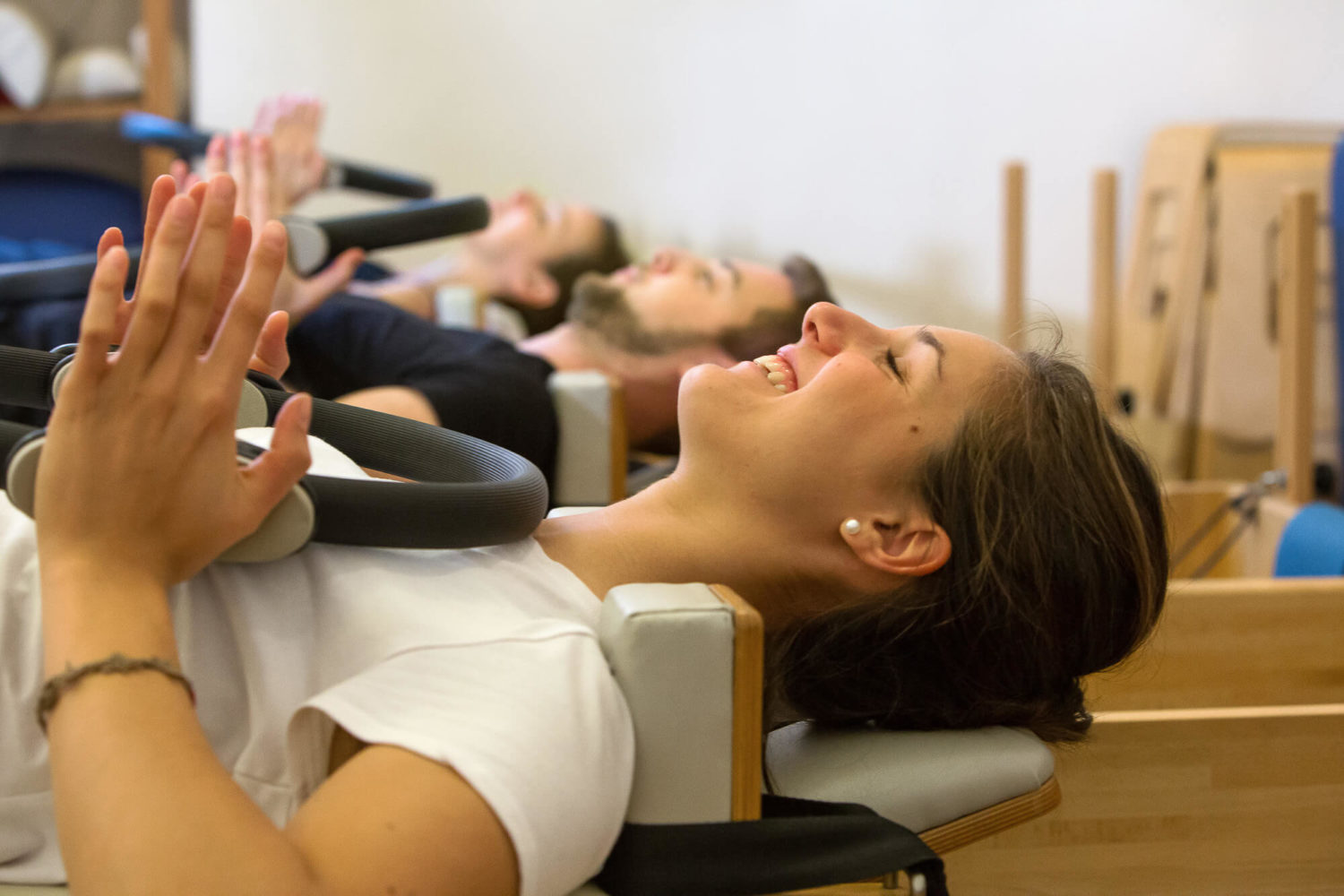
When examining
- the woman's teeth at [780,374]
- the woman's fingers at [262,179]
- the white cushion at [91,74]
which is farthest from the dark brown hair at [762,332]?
the white cushion at [91,74]

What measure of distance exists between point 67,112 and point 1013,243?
7.33 feet

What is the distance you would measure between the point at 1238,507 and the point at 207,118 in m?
2.65

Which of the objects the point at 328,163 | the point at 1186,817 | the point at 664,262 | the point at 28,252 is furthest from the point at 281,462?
the point at 28,252

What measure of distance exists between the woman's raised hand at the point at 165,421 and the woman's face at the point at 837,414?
0.36 metres

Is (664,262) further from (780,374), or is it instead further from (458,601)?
(458,601)

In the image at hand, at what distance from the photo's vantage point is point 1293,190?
2.04 meters

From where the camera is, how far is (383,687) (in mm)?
704

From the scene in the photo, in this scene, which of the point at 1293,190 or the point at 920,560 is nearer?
the point at 920,560

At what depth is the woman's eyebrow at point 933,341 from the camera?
0.96 m

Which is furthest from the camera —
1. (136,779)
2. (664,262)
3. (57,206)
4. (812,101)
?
(812,101)

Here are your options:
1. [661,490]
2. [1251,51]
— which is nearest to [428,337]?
[661,490]

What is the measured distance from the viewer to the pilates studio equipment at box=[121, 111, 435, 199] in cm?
228

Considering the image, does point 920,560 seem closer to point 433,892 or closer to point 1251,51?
point 433,892

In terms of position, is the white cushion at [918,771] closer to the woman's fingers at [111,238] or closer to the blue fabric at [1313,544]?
the woman's fingers at [111,238]
